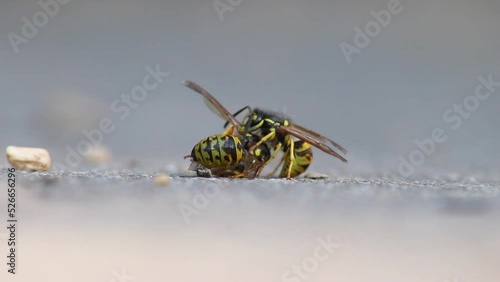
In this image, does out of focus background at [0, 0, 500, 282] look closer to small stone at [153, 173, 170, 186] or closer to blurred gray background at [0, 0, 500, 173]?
blurred gray background at [0, 0, 500, 173]

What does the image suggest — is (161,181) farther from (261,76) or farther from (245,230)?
(261,76)

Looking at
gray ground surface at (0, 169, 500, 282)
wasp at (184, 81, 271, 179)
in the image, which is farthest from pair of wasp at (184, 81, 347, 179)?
gray ground surface at (0, 169, 500, 282)

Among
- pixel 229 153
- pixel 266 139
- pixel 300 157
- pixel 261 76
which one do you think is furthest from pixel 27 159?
pixel 261 76

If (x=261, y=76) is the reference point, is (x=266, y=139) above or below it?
below

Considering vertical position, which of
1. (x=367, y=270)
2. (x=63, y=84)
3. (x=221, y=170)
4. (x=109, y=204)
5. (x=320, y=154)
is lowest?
(x=367, y=270)

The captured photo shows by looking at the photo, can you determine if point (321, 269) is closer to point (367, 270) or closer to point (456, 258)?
point (367, 270)

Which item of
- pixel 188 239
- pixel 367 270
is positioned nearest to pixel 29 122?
pixel 188 239
